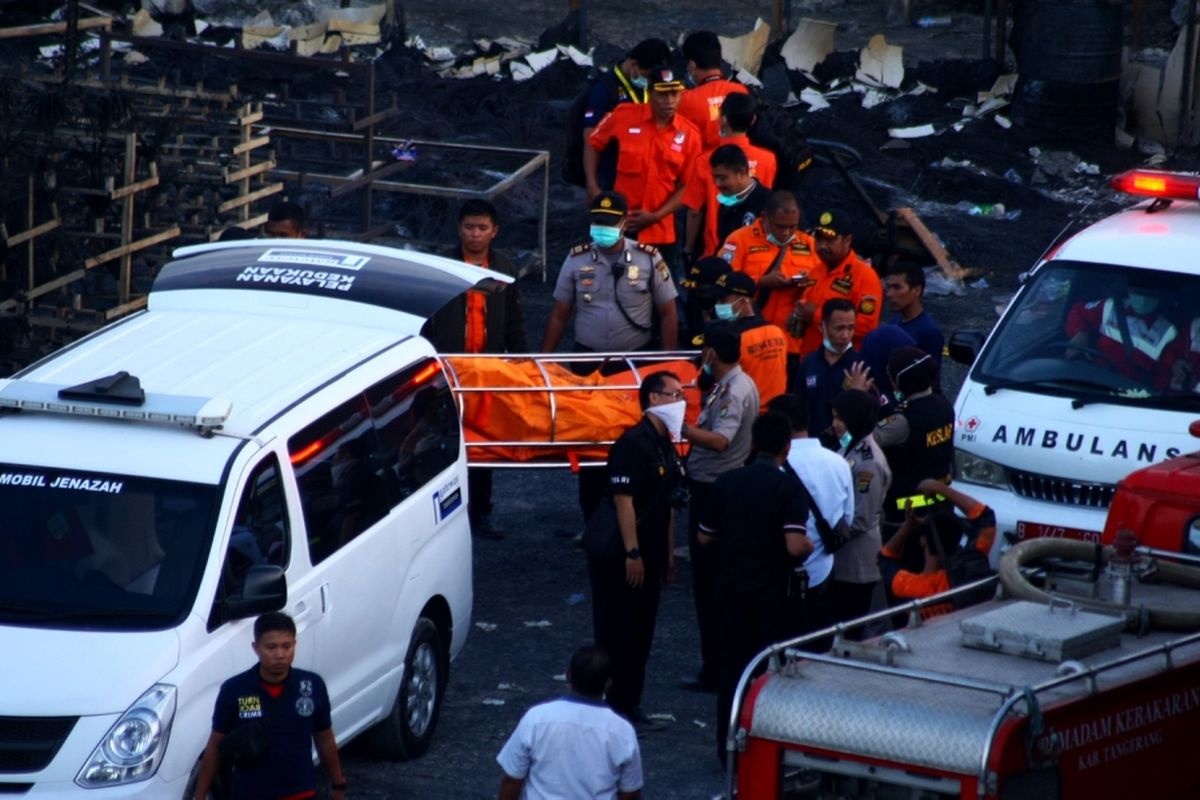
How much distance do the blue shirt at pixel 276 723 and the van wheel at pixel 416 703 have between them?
5.17 feet

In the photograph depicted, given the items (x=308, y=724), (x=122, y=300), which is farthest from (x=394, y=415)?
(x=122, y=300)

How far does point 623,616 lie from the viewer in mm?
9062

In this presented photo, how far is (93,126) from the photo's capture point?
1352 cm

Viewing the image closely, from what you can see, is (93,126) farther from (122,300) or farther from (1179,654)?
(1179,654)

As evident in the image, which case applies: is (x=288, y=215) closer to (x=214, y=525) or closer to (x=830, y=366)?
(x=830, y=366)

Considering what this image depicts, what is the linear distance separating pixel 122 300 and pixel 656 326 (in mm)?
4415

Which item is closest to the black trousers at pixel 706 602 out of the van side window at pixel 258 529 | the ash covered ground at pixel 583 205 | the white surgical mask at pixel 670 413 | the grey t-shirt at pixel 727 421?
the ash covered ground at pixel 583 205

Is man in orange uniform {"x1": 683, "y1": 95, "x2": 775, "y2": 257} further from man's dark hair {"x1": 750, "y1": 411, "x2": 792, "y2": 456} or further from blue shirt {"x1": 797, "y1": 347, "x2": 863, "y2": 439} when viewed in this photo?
man's dark hair {"x1": 750, "y1": 411, "x2": 792, "y2": 456}

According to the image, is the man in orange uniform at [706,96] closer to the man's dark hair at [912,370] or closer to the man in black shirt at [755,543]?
the man's dark hair at [912,370]

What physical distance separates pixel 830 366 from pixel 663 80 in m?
3.38

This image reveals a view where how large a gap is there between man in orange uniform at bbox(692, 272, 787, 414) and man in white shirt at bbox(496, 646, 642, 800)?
12.9 ft

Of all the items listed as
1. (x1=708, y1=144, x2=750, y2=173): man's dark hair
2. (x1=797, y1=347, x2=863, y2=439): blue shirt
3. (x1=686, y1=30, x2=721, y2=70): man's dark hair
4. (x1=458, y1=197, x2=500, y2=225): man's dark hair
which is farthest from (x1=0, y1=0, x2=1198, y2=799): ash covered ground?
(x1=686, y1=30, x2=721, y2=70): man's dark hair

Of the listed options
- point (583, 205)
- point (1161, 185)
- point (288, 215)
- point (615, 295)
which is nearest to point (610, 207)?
point (615, 295)

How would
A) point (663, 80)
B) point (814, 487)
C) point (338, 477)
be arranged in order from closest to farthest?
1. point (338, 477)
2. point (814, 487)
3. point (663, 80)
